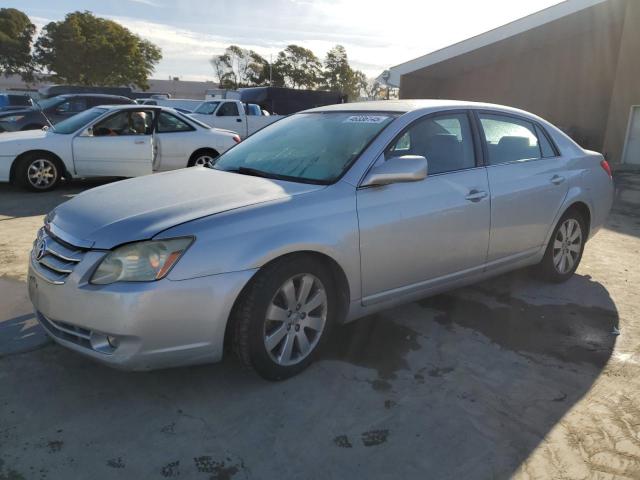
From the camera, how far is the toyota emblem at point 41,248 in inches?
117

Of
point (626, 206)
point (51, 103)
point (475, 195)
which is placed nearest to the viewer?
point (475, 195)

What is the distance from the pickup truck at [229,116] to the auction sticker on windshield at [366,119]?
13.0 meters

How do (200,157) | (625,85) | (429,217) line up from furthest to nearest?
(625,85), (200,157), (429,217)

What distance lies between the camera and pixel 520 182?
417 cm

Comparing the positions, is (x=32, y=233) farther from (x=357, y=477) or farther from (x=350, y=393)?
(x=357, y=477)

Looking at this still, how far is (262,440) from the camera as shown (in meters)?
2.56

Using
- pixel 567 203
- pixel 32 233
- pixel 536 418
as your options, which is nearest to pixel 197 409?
pixel 536 418

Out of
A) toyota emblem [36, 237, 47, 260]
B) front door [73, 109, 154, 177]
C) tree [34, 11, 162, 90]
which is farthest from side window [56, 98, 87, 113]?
tree [34, 11, 162, 90]

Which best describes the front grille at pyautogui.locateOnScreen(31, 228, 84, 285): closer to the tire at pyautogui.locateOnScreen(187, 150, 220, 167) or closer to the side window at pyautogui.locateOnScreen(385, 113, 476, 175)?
the side window at pyautogui.locateOnScreen(385, 113, 476, 175)

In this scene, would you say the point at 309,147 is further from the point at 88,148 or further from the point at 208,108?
the point at 208,108

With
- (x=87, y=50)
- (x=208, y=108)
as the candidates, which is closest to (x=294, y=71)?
(x=87, y=50)

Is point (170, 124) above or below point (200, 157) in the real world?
above

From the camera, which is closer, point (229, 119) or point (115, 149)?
point (115, 149)

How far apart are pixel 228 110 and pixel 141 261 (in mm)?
15026
